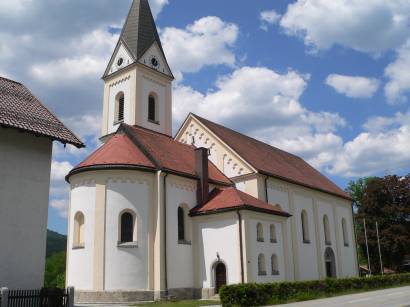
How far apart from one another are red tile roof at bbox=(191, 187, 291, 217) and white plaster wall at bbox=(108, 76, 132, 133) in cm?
1042

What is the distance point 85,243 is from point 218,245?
320 inches

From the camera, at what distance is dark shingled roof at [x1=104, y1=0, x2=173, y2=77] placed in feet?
124

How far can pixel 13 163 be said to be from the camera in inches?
689

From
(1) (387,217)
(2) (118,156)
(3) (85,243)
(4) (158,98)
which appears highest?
(4) (158,98)

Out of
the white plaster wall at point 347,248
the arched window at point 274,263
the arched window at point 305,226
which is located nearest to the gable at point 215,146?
the arched window at point 274,263

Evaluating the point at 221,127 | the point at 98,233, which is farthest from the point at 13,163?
the point at 221,127

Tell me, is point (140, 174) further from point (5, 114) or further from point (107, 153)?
point (5, 114)

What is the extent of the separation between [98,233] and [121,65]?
17.0 metres

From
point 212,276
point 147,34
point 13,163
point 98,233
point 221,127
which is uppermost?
point 147,34

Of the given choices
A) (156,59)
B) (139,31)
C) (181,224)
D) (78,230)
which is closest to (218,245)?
(181,224)

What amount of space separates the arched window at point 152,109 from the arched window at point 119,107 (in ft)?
7.22

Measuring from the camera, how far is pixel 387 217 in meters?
57.5

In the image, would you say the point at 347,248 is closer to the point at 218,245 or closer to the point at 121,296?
the point at 218,245

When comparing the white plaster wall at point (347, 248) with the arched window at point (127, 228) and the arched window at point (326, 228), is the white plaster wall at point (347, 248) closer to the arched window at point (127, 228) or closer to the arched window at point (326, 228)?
the arched window at point (326, 228)
